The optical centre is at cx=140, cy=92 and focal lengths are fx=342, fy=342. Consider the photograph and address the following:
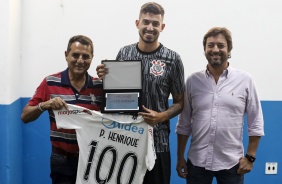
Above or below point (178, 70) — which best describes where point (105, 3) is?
above

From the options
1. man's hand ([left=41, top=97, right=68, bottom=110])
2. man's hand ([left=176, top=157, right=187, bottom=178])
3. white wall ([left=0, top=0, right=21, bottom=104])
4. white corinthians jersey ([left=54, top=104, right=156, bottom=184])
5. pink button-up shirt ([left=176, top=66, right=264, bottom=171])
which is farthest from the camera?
white wall ([left=0, top=0, right=21, bottom=104])

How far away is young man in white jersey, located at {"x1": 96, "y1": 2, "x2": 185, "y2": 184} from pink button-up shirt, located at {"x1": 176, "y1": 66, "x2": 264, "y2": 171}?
0.15 m

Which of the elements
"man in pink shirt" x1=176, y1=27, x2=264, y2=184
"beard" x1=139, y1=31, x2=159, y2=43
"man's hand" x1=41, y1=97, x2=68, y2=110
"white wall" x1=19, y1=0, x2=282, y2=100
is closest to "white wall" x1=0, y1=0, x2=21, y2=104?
"white wall" x1=19, y1=0, x2=282, y2=100

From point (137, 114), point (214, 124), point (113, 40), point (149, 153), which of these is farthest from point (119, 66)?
point (113, 40)

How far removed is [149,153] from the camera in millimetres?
1887

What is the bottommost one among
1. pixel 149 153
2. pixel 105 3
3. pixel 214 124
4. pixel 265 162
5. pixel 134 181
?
pixel 265 162

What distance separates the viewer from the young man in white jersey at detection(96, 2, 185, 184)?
6.39 ft

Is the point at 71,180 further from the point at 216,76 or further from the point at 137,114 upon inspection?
A: the point at 216,76

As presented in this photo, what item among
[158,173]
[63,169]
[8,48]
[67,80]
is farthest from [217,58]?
[8,48]

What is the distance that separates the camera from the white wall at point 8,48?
250 centimetres

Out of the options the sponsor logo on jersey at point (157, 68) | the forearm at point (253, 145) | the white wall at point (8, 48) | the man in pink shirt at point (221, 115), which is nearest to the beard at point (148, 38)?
the sponsor logo on jersey at point (157, 68)

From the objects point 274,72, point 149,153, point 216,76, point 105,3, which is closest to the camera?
point 149,153

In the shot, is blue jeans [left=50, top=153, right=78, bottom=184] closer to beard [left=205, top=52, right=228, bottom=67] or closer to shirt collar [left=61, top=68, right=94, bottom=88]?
shirt collar [left=61, top=68, right=94, bottom=88]

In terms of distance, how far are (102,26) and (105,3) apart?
0.20 meters
